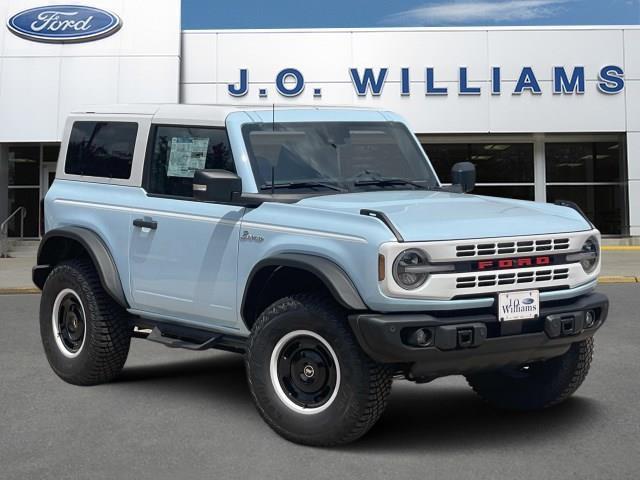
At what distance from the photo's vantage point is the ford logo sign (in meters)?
27.7

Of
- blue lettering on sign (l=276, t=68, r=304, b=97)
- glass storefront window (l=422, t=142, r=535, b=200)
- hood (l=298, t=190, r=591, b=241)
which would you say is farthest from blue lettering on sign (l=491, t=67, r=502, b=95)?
hood (l=298, t=190, r=591, b=241)

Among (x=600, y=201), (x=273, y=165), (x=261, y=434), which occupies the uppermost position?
(x=600, y=201)

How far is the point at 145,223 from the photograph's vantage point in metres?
6.48

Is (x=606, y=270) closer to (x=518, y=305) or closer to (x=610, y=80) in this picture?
(x=610, y=80)

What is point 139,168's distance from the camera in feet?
22.3

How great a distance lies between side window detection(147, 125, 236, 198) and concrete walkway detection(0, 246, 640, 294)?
34.7 ft

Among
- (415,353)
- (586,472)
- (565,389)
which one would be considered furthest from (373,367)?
(565,389)

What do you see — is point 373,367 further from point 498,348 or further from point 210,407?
point 210,407

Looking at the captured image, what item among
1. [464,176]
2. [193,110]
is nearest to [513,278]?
[464,176]

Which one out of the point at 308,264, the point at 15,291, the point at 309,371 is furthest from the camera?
the point at 15,291

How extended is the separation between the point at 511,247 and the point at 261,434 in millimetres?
1884

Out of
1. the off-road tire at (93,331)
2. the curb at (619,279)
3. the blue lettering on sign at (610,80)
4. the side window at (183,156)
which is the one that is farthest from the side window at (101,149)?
the blue lettering on sign at (610,80)

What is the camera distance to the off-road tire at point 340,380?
5008 mm

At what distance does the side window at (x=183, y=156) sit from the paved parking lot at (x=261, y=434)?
1.56 meters
